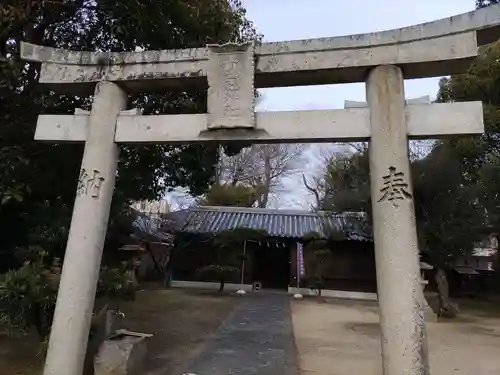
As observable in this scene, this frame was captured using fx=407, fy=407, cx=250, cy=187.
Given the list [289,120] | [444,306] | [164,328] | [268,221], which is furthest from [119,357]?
[268,221]

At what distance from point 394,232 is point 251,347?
16.3ft

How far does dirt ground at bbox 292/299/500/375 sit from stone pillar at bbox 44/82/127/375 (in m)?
3.47

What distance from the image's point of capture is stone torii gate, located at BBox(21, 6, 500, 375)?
3822 millimetres

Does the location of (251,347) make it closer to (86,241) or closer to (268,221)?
(86,241)

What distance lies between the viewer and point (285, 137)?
14.2 ft

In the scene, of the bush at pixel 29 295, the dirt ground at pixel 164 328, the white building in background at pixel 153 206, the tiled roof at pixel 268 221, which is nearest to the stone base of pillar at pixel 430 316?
the tiled roof at pixel 268 221

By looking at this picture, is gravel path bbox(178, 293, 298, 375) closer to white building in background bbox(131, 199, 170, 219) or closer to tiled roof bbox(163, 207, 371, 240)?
tiled roof bbox(163, 207, 371, 240)

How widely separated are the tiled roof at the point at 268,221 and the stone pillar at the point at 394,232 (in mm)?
12607

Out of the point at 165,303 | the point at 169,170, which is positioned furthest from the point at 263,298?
the point at 169,170

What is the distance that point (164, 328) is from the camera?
9320mm

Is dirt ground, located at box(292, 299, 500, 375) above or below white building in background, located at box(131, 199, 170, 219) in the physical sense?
below

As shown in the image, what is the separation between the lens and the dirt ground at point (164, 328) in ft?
19.8

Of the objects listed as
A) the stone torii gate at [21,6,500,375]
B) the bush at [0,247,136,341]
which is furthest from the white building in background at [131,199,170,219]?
the stone torii gate at [21,6,500,375]

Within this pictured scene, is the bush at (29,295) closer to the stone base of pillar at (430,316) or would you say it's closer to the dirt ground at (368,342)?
the dirt ground at (368,342)
